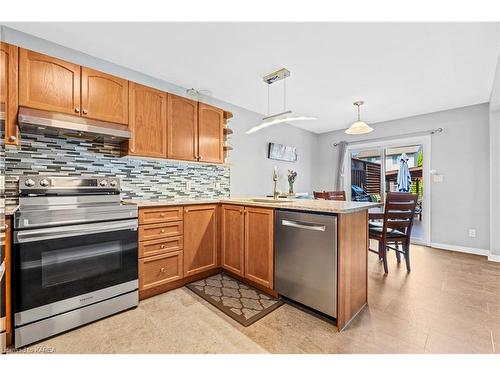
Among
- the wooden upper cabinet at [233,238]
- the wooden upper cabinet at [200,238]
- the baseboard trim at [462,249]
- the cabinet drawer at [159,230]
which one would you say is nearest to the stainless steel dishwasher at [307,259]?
the wooden upper cabinet at [233,238]

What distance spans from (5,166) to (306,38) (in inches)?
109

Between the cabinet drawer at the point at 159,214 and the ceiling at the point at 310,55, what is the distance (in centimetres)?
156

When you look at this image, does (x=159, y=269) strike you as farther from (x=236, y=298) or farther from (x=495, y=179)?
(x=495, y=179)

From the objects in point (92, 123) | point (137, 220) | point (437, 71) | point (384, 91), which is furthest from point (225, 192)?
point (437, 71)

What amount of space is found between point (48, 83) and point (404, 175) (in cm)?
557

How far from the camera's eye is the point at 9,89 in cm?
168

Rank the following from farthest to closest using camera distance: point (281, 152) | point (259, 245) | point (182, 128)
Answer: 1. point (281, 152)
2. point (182, 128)
3. point (259, 245)

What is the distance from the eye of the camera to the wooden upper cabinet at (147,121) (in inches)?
91.2

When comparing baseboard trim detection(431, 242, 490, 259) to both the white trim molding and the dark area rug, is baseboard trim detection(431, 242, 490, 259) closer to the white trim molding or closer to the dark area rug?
the white trim molding

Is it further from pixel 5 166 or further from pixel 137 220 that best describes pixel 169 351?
pixel 5 166

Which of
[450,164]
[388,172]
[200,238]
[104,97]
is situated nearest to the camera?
[104,97]

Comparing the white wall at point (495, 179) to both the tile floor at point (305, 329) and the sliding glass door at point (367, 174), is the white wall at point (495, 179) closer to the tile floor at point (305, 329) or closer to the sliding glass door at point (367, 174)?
the tile floor at point (305, 329)

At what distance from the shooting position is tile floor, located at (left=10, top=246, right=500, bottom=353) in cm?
149

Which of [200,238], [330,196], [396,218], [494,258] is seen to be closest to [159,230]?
[200,238]
